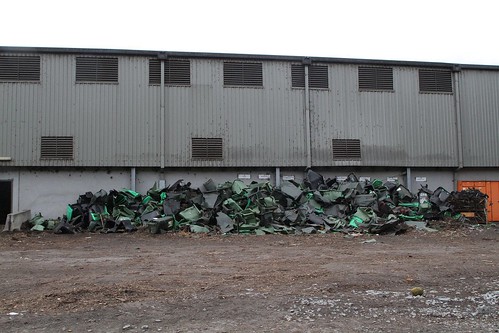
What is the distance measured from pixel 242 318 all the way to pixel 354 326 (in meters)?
1.24

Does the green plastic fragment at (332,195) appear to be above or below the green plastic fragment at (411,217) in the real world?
above

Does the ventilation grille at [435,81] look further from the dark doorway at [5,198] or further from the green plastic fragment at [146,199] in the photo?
the dark doorway at [5,198]

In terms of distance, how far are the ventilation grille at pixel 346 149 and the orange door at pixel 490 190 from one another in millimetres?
5576

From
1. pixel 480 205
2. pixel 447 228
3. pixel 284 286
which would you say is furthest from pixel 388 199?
pixel 284 286

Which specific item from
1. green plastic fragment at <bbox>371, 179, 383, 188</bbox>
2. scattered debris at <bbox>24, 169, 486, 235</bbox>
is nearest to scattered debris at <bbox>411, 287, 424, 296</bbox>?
scattered debris at <bbox>24, 169, 486, 235</bbox>

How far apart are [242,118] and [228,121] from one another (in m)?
0.66

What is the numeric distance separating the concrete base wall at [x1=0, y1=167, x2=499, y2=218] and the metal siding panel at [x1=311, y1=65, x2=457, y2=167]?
74cm

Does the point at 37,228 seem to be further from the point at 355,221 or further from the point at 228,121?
the point at 355,221

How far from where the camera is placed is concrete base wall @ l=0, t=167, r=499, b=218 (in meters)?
18.2

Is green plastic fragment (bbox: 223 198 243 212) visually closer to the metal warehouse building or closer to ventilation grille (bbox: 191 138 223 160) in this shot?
the metal warehouse building

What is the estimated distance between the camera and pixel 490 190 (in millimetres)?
21219

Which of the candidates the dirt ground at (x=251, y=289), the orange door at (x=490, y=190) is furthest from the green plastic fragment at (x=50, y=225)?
the orange door at (x=490, y=190)

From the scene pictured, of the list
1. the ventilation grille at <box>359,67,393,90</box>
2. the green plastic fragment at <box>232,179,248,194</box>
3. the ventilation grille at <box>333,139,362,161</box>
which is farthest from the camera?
the ventilation grille at <box>359,67,393,90</box>

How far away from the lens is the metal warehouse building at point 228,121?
1853 cm
